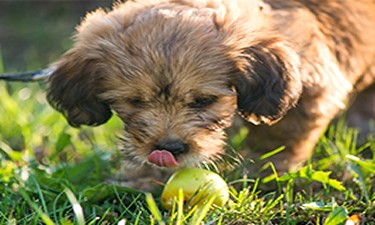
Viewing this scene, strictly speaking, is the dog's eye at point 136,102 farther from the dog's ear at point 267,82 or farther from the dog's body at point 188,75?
the dog's ear at point 267,82

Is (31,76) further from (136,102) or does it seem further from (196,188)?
(196,188)

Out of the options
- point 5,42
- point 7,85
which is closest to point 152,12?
point 7,85

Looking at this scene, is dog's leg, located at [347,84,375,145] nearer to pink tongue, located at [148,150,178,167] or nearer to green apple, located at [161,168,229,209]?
green apple, located at [161,168,229,209]

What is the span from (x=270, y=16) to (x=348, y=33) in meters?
0.58

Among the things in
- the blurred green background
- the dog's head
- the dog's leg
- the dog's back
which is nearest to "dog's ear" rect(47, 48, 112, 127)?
the dog's head

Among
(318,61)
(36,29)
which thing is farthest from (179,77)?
(36,29)

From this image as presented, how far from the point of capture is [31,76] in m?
4.06

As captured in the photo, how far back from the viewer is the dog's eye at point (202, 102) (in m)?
3.13

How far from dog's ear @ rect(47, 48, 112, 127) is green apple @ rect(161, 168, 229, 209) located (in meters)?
0.57

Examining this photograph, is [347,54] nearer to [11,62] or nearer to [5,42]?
[11,62]

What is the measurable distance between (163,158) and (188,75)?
367 millimetres

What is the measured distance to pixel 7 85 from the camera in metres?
5.29

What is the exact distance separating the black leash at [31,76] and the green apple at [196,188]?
0.93 m

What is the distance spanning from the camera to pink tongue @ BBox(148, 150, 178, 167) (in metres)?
2.98
